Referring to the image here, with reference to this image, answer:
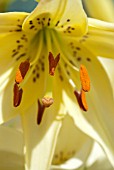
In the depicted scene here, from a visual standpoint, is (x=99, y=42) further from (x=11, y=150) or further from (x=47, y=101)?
(x=11, y=150)

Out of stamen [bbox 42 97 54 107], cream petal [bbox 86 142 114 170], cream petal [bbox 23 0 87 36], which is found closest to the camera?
cream petal [bbox 23 0 87 36]

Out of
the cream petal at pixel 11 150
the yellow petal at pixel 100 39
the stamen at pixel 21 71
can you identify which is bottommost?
the cream petal at pixel 11 150

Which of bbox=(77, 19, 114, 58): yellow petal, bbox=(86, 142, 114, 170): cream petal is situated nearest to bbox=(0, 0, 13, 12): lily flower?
bbox=(77, 19, 114, 58): yellow petal

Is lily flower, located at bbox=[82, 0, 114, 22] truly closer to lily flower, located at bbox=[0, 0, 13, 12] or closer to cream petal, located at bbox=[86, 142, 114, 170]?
lily flower, located at bbox=[0, 0, 13, 12]

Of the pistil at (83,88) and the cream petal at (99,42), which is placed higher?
the cream petal at (99,42)

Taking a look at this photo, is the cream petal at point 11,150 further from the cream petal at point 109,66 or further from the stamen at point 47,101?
the cream petal at point 109,66

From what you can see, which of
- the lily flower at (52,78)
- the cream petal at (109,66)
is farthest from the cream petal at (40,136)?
the cream petal at (109,66)

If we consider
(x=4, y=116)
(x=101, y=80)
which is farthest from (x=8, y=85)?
(x=101, y=80)

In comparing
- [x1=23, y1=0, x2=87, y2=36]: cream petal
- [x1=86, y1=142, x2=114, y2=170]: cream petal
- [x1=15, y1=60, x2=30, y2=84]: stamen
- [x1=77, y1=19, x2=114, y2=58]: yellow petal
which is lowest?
[x1=86, y1=142, x2=114, y2=170]: cream petal

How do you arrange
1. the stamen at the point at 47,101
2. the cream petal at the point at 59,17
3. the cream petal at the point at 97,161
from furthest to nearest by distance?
the cream petal at the point at 97,161, the stamen at the point at 47,101, the cream petal at the point at 59,17
